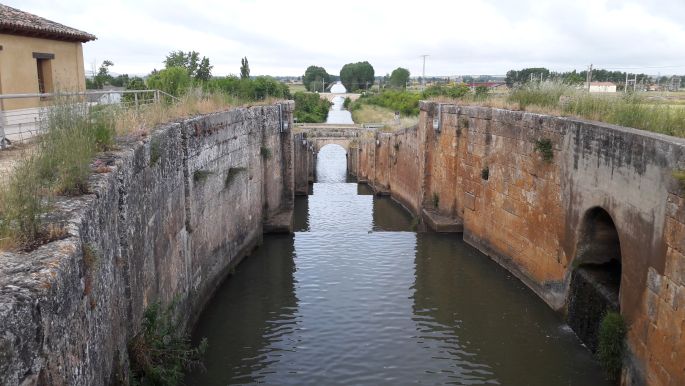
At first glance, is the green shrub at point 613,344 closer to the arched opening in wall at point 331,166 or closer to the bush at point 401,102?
the arched opening in wall at point 331,166

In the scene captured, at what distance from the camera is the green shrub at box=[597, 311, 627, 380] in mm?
7680

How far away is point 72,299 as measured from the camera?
3721mm

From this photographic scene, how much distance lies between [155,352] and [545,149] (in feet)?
26.3

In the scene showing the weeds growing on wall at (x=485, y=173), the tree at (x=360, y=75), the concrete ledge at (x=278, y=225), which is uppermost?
the tree at (x=360, y=75)

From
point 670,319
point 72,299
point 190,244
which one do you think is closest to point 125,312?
point 72,299

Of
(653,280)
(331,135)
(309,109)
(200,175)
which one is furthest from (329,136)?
(309,109)

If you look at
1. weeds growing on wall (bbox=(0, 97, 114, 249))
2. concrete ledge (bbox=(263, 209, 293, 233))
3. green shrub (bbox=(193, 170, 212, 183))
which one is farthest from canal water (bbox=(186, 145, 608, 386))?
weeds growing on wall (bbox=(0, 97, 114, 249))

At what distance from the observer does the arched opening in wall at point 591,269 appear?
8930 mm

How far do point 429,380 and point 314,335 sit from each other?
2.19m

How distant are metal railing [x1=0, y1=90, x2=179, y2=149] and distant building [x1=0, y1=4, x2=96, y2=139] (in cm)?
4

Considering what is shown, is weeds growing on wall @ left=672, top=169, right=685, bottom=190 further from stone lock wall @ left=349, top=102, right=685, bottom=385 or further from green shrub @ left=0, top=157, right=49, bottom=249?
green shrub @ left=0, top=157, right=49, bottom=249

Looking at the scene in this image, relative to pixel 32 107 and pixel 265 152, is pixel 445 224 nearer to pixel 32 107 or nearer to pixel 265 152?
pixel 265 152

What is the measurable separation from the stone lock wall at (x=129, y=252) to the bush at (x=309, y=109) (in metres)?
48.9

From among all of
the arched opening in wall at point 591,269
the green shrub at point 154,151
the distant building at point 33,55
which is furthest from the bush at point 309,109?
the green shrub at point 154,151
